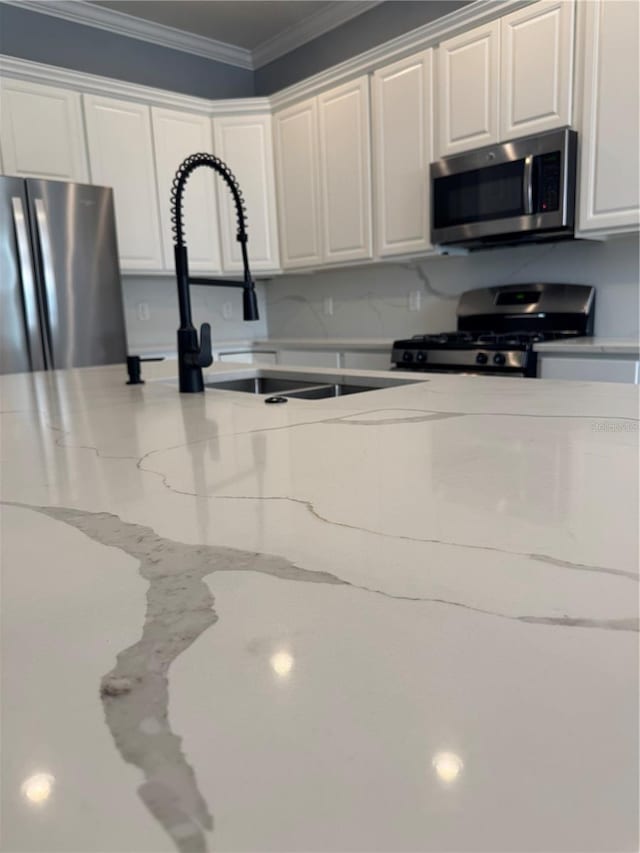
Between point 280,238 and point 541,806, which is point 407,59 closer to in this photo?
point 280,238

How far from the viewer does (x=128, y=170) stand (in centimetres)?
384

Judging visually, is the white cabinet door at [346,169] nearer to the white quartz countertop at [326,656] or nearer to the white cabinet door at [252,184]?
the white cabinet door at [252,184]

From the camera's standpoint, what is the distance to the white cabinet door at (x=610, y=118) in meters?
2.45

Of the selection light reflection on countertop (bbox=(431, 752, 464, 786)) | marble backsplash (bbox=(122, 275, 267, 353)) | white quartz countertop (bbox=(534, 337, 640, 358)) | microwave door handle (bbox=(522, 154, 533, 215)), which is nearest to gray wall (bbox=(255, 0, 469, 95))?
Result: microwave door handle (bbox=(522, 154, 533, 215))

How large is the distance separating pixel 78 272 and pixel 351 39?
2.32 m

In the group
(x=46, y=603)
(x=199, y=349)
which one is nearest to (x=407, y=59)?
(x=199, y=349)

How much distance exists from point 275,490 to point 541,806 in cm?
43

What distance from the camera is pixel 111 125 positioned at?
372 centimetres

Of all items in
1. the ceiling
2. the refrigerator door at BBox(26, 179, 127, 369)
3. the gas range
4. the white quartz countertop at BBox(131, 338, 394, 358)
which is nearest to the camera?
the gas range

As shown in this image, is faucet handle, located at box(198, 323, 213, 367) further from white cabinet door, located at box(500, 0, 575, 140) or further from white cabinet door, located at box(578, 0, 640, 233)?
white cabinet door, located at box(500, 0, 575, 140)

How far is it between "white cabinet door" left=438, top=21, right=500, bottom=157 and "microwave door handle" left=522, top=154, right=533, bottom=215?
282 millimetres

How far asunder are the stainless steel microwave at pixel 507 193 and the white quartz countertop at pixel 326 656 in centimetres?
234

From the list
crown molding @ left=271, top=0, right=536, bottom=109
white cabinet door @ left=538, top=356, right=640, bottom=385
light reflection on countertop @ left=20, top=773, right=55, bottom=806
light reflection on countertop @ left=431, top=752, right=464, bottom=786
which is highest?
crown molding @ left=271, top=0, right=536, bottom=109

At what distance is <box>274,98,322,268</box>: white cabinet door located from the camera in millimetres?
3965
